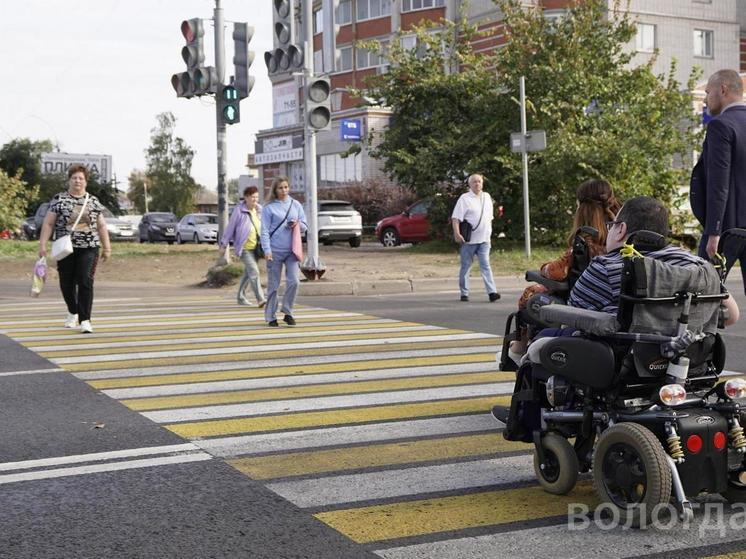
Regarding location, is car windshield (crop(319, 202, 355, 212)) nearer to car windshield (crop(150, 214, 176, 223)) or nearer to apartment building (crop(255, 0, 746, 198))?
apartment building (crop(255, 0, 746, 198))

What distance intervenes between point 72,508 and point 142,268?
1831 cm

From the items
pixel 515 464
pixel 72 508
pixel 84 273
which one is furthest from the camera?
pixel 84 273

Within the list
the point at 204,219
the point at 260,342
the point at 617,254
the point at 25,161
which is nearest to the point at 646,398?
the point at 617,254

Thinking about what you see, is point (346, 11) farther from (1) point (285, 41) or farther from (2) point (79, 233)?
(2) point (79, 233)

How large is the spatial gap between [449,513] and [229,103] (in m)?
15.7

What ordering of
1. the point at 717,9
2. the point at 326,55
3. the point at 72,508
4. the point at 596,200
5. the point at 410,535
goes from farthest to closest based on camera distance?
the point at 717,9 → the point at 326,55 → the point at 596,200 → the point at 72,508 → the point at 410,535

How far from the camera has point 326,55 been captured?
1783cm

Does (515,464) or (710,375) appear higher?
(710,375)

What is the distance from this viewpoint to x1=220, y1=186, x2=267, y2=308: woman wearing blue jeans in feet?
49.8

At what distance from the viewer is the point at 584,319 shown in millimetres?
4691

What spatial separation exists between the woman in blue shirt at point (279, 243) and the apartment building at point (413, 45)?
1218 inches

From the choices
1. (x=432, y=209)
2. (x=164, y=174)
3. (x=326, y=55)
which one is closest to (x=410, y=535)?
(x=326, y=55)

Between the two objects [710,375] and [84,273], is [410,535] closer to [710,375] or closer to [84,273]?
[710,375]

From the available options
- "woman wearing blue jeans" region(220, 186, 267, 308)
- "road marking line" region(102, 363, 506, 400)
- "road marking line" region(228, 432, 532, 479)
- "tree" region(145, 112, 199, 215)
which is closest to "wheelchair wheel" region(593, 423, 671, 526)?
"road marking line" region(228, 432, 532, 479)
